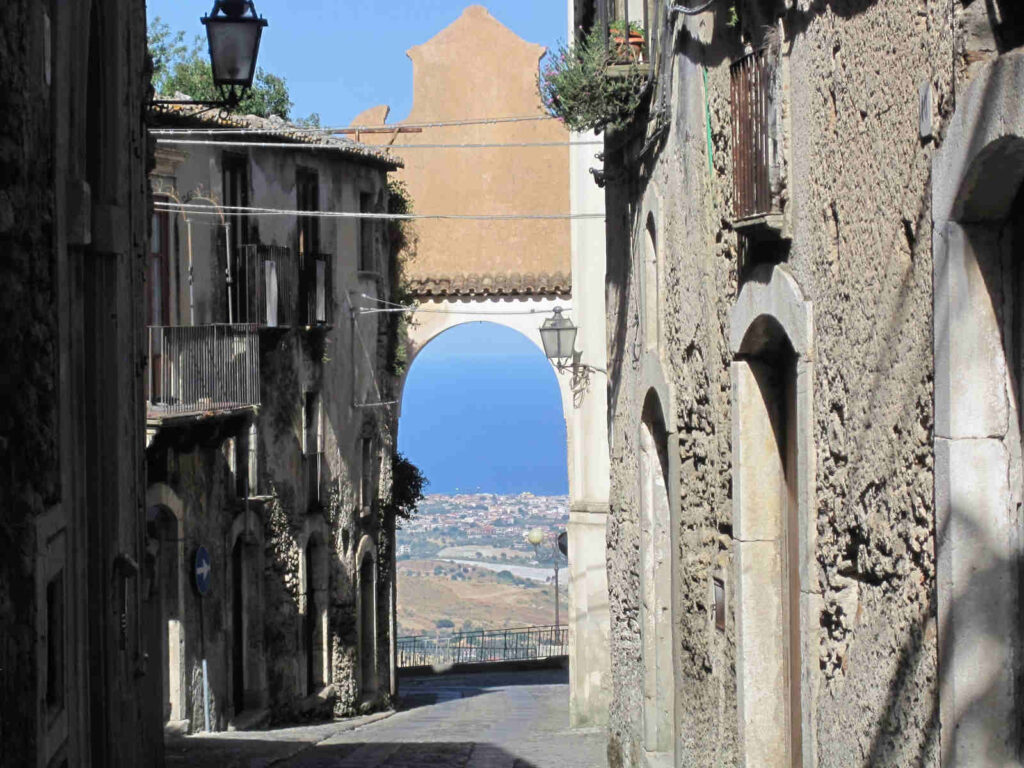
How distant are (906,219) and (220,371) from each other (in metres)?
13.8

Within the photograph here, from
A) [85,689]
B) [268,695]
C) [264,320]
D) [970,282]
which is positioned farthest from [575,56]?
[268,695]

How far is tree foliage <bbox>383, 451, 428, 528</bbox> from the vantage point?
93.8ft

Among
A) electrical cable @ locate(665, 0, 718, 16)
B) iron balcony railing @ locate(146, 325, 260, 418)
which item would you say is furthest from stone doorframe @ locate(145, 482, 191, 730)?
electrical cable @ locate(665, 0, 718, 16)

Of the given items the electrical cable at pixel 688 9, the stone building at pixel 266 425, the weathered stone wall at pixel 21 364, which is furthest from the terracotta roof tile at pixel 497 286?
the weathered stone wall at pixel 21 364

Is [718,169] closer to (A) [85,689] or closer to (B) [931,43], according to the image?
(B) [931,43]

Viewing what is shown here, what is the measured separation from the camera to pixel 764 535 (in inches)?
328

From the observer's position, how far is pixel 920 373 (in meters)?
5.54

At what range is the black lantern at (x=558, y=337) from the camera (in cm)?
2217

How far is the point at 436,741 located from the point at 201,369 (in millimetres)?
4901

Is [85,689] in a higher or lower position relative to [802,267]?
lower

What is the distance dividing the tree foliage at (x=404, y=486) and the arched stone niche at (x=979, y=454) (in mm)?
23359

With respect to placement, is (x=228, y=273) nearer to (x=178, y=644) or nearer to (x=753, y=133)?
(x=178, y=644)

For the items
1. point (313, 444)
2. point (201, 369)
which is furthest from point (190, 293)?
point (313, 444)

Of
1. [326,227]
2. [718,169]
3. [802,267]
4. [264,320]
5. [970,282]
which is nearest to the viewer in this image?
[970,282]
